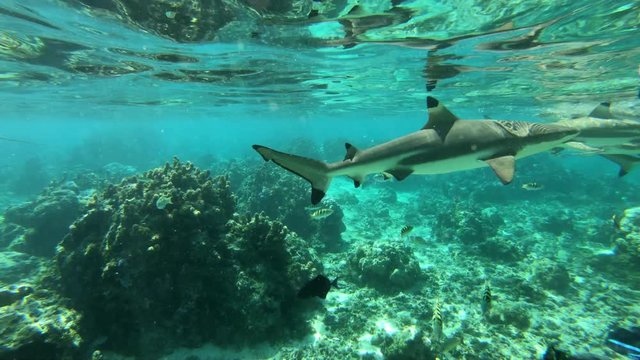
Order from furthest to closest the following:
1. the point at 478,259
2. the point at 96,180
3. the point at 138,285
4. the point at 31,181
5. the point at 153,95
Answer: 1. the point at 31,181
2. the point at 153,95
3. the point at 96,180
4. the point at 478,259
5. the point at 138,285

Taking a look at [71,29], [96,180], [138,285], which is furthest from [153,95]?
[138,285]

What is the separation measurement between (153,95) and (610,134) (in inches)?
1192

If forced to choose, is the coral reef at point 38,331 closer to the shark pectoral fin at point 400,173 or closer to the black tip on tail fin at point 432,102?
the shark pectoral fin at point 400,173

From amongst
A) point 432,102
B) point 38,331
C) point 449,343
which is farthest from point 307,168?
point 38,331

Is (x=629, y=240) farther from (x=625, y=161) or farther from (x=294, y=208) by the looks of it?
(x=294, y=208)

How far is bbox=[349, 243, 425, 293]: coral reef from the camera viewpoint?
34.0 ft

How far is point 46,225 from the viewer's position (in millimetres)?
14344

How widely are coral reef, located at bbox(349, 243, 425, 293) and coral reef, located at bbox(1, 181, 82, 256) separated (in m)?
13.5

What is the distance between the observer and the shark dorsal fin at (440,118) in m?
5.28

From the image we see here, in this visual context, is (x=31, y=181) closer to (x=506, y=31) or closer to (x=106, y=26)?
(x=106, y=26)

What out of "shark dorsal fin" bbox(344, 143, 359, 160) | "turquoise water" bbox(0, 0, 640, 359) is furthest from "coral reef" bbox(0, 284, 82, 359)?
"shark dorsal fin" bbox(344, 143, 359, 160)

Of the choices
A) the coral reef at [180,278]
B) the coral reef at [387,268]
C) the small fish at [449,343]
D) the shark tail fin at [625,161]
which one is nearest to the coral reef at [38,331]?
the coral reef at [180,278]

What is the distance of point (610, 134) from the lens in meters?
9.67

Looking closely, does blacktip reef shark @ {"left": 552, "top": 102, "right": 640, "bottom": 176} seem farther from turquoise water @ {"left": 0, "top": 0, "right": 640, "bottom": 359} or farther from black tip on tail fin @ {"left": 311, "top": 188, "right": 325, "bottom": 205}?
black tip on tail fin @ {"left": 311, "top": 188, "right": 325, "bottom": 205}
